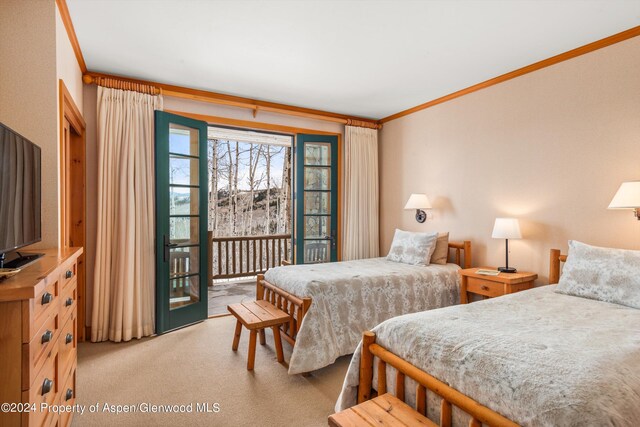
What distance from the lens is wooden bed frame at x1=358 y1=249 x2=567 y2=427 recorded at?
1.34 metres

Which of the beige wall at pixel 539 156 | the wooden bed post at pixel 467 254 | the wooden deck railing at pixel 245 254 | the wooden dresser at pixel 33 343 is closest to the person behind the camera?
the wooden dresser at pixel 33 343

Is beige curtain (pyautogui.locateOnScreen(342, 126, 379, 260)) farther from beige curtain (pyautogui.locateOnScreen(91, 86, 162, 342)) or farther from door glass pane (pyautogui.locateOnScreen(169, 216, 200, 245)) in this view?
beige curtain (pyautogui.locateOnScreen(91, 86, 162, 342))

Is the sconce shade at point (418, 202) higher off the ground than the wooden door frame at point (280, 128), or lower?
lower

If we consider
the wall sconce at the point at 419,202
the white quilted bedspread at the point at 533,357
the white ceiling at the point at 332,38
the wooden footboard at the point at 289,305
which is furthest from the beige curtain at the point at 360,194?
the white quilted bedspread at the point at 533,357

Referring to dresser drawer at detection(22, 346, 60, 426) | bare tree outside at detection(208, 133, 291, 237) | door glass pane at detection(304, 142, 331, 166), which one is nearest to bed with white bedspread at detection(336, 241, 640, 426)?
dresser drawer at detection(22, 346, 60, 426)

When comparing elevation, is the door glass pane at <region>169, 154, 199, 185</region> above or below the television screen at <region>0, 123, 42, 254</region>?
above

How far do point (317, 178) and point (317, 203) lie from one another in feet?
1.15

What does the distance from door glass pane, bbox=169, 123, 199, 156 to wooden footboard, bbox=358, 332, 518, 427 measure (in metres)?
2.85

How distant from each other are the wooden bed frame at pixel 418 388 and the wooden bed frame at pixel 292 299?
2.94 ft

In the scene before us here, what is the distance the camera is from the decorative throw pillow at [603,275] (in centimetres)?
220

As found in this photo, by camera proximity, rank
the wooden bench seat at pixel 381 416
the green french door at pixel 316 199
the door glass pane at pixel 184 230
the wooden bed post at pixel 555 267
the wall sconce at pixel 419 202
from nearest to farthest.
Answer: the wooden bench seat at pixel 381 416
the wooden bed post at pixel 555 267
the door glass pane at pixel 184 230
the wall sconce at pixel 419 202
the green french door at pixel 316 199

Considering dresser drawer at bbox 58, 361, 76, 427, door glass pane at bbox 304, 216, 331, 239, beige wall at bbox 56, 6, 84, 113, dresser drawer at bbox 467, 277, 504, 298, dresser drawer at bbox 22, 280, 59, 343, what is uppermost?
beige wall at bbox 56, 6, 84, 113

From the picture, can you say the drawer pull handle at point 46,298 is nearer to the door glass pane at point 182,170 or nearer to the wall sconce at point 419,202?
the door glass pane at point 182,170

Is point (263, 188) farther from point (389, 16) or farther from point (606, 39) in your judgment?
point (606, 39)
